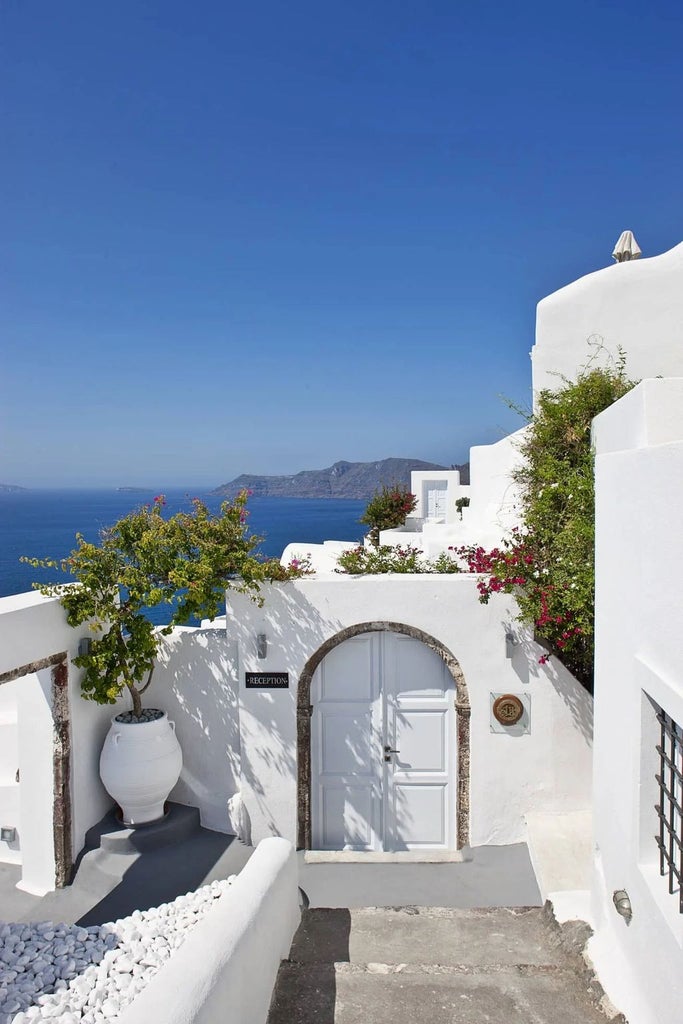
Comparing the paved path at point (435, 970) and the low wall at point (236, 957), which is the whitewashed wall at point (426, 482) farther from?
the low wall at point (236, 957)

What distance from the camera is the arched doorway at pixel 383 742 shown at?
6609 mm

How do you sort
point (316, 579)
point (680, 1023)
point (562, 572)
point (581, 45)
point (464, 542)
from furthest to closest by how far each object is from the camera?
point (464, 542) < point (581, 45) < point (316, 579) < point (562, 572) < point (680, 1023)

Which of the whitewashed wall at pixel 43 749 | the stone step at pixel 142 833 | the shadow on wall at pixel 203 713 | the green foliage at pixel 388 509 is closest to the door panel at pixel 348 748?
the shadow on wall at pixel 203 713

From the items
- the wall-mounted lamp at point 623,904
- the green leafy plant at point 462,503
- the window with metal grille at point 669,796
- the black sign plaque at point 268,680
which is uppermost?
the green leafy plant at point 462,503

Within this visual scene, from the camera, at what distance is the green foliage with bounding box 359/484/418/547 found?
1884cm

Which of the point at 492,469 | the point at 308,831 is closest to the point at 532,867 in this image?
the point at 308,831

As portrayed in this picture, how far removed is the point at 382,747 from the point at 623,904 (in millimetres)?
3304

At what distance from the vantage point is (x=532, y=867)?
6.06 metres

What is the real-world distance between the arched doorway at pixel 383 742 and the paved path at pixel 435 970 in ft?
3.94

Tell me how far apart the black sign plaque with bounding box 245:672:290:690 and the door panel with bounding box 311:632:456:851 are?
34 centimetres

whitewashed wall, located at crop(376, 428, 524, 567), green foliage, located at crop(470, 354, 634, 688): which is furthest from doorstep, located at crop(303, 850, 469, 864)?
whitewashed wall, located at crop(376, 428, 524, 567)

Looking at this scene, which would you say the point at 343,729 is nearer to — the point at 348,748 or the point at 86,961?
the point at 348,748

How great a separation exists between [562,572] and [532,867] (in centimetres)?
289

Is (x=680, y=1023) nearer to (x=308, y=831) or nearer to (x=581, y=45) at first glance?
(x=308, y=831)
